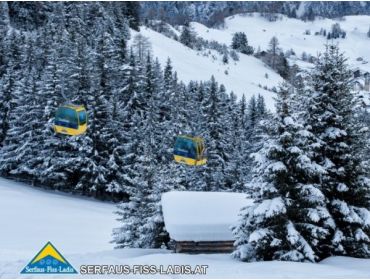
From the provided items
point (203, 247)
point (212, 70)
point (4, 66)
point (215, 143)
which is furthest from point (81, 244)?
point (212, 70)

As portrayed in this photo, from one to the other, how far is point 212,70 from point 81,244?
82.2 m

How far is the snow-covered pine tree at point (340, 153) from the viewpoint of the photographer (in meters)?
17.0

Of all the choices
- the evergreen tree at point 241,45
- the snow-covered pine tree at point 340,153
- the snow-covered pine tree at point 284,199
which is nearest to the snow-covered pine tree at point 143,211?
the snow-covered pine tree at point 284,199

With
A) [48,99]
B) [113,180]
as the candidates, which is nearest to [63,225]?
[113,180]

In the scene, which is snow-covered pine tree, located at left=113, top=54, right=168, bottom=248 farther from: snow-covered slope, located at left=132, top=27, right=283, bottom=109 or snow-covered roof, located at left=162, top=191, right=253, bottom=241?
snow-covered slope, located at left=132, top=27, right=283, bottom=109

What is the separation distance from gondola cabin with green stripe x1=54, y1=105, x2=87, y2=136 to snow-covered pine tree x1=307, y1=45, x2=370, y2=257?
8418mm

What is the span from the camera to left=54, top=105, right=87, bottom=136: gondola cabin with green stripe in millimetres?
16578

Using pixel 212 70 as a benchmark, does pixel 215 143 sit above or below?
below

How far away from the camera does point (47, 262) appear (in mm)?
13461

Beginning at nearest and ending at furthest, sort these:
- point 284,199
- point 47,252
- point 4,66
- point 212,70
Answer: point 47,252 < point 284,199 < point 4,66 < point 212,70

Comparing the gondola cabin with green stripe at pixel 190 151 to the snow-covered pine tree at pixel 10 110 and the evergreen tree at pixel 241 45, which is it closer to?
the snow-covered pine tree at pixel 10 110

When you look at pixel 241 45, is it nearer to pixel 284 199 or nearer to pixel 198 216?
pixel 198 216

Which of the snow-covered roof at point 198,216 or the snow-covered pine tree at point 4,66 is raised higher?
the snow-covered pine tree at point 4,66

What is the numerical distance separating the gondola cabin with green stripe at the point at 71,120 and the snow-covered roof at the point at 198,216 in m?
5.15
